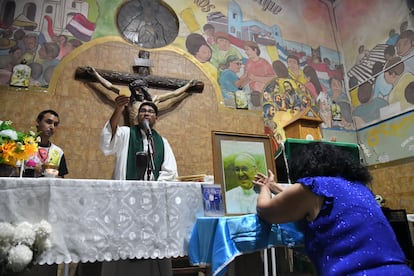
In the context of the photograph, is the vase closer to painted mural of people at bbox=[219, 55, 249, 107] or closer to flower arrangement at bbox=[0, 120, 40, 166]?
flower arrangement at bbox=[0, 120, 40, 166]

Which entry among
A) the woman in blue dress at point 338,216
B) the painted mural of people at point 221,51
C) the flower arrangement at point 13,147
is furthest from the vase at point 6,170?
the painted mural of people at point 221,51

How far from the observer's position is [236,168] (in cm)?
225

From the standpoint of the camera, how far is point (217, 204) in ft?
6.48

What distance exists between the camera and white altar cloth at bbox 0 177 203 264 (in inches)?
65.9

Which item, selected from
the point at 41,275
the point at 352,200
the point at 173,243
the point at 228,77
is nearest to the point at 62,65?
the point at 228,77

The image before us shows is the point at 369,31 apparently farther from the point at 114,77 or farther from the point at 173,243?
the point at 173,243

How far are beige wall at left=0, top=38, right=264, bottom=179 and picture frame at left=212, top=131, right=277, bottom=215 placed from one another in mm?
2241

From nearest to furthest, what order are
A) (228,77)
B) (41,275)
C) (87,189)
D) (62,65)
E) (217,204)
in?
(87,189) → (217,204) → (41,275) → (62,65) → (228,77)

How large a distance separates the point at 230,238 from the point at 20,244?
0.99 m

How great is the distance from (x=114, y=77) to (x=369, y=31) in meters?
4.49

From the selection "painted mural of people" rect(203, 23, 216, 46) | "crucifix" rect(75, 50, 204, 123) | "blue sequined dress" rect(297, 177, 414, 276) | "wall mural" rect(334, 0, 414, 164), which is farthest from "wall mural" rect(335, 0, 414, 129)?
"blue sequined dress" rect(297, 177, 414, 276)

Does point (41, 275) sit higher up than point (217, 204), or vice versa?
point (217, 204)

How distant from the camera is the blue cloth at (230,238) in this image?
1.67 metres

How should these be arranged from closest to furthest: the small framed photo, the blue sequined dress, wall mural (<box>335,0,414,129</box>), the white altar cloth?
the blue sequined dress, the white altar cloth, the small framed photo, wall mural (<box>335,0,414,129</box>)
